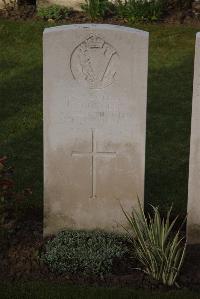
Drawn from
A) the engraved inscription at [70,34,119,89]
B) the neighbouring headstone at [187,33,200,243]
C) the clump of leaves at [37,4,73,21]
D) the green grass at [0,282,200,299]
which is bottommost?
the green grass at [0,282,200,299]

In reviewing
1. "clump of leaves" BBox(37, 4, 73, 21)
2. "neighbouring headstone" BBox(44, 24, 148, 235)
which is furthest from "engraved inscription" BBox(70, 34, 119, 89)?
"clump of leaves" BBox(37, 4, 73, 21)

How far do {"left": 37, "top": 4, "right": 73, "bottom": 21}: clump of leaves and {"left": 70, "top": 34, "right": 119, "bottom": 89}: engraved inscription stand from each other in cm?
827

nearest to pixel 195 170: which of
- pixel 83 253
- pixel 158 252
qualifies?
pixel 158 252

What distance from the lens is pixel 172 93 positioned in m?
11.7

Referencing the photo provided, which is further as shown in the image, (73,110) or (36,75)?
(36,75)

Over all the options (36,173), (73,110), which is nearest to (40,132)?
(36,173)

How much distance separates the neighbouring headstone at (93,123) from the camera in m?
6.70

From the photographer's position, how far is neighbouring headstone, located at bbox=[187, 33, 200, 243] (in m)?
6.67

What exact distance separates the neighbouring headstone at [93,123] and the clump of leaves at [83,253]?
0.20m

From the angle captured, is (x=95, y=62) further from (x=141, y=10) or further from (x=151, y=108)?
(x=141, y=10)

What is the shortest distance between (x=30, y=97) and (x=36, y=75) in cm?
113

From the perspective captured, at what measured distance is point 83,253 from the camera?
21.9 ft

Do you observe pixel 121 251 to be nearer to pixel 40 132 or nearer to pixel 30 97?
pixel 40 132

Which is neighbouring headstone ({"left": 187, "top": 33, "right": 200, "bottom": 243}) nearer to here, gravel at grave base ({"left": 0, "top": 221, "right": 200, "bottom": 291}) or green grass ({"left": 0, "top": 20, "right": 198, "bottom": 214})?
gravel at grave base ({"left": 0, "top": 221, "right": 200, "bottom": 291})
